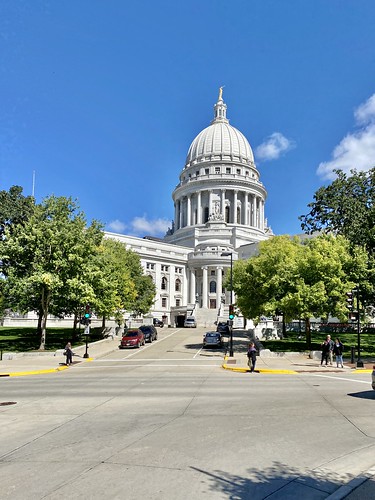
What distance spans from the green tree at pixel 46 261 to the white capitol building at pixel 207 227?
50162mm

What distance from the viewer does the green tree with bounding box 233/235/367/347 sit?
33688mm

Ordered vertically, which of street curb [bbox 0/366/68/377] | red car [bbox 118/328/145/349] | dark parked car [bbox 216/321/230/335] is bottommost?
street curb [bbox 0/366/68/377]

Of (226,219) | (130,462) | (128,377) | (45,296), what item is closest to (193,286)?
(226,219)

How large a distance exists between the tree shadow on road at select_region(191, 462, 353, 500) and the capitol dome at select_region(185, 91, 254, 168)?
12096 centimetres

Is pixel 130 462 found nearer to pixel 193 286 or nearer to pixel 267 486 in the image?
pixel 267 486

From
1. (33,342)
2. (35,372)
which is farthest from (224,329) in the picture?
(35,372)

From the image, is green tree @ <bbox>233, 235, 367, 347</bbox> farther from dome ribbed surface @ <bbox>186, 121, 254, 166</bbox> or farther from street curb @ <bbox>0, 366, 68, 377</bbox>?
dome ribbed surface @ <bbox>186, 121, 254, 166</bbox>

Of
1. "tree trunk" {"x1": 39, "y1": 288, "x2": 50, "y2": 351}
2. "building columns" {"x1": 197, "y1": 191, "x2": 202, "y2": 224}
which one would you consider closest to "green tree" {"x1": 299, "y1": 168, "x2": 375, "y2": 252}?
"tree trunk" {"x1": 39, "y1": 288, "x2": 50, "y2": 351}

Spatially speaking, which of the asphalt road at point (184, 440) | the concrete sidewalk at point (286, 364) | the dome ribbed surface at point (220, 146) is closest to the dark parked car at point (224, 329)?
the concrete sidewalk at point (286, 364)

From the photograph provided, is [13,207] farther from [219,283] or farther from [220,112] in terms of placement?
[220,112]

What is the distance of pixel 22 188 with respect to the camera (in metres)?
54.3

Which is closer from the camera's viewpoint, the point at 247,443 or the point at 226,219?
the point at 247,443

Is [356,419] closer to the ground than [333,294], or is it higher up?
closer to the ground

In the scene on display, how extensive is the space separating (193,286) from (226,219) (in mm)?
26827
